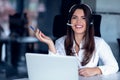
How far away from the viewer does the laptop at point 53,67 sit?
1.82 meters

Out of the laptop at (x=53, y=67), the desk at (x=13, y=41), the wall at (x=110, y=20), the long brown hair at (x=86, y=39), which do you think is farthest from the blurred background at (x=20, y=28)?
the laptop at (x=53, y=67)

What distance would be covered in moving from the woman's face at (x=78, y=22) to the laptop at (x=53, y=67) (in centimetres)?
78

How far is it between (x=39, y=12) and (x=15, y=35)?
58cm

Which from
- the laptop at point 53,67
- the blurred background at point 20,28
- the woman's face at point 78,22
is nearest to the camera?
the laptop at point 53,67

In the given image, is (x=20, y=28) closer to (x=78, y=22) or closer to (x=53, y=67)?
(x=78, y=22)

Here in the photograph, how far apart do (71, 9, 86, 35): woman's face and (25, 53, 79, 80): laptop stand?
0.78 metres

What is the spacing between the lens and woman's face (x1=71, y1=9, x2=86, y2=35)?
8.51 feet

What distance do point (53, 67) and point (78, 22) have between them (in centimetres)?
82

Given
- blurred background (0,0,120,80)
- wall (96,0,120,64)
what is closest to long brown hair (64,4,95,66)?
wall (96,0,120,64)

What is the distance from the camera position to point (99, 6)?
4.81m

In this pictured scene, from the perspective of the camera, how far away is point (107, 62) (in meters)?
2.59

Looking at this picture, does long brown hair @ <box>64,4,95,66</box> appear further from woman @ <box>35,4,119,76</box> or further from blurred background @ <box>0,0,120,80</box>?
blurred background @ <box>0,0,120,80</box>

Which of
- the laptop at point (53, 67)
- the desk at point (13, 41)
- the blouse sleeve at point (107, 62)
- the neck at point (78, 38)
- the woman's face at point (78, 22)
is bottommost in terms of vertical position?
the desk at point (13, 41)

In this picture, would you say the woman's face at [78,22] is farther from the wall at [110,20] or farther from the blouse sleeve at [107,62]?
the wall at [110,20]
